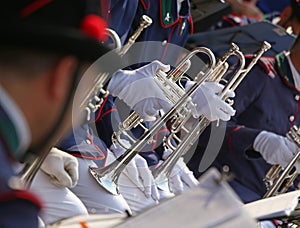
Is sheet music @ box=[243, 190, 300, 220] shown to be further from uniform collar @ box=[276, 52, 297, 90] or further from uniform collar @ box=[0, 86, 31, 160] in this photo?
uniform collar @ box=[276, 52, 297, 90]

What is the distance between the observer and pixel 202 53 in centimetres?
211

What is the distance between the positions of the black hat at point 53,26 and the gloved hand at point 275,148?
1.46 m

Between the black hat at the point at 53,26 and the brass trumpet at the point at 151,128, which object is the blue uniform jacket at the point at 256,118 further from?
the black hat at the point at 53,26

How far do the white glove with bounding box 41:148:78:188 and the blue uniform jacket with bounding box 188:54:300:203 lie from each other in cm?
90

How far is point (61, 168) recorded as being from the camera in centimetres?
159

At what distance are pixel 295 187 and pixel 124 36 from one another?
30.3 inches

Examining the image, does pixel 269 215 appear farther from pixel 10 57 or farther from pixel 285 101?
pixel 285 101

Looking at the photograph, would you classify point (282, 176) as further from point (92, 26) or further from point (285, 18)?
point (92, 26)

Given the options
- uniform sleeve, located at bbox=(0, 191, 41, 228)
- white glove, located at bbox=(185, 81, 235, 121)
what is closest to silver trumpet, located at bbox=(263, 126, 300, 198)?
white glove, located at bbox=(185, 81, 235, 121)

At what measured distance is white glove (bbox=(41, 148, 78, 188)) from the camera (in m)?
→ 1.58

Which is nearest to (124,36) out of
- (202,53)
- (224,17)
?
(202,53)

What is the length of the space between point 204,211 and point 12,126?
0.25 meters

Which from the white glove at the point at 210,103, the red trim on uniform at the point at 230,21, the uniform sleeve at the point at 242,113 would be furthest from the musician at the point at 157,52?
the red trim on uniform at the point at 230,21

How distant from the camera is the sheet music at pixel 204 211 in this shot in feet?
3.21
